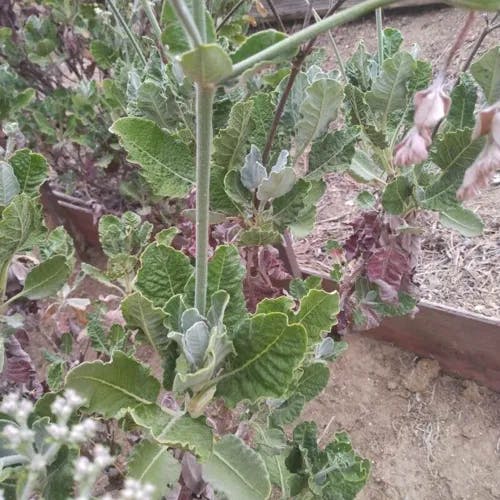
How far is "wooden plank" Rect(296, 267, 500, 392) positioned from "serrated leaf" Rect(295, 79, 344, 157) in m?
0.74

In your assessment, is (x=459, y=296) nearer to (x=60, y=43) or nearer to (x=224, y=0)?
(x=224, y=0)

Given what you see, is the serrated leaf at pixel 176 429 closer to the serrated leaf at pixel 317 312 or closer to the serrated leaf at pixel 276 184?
Result: the serrated leaf at pixel 317 312

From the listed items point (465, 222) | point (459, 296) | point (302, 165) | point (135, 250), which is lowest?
point (459, 296)

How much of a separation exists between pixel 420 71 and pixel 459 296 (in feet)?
2.87

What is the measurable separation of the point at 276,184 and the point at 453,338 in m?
0.90

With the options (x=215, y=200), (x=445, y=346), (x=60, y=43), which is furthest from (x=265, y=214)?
(x=60, y=43)

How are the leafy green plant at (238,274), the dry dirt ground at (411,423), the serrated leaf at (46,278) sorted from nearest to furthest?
1. the leafy green plant at (238,274)
2. the serrated leaf at (46,278)
3. the dry dirt ground at (411,423)

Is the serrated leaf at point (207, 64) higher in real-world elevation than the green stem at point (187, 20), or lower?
lower

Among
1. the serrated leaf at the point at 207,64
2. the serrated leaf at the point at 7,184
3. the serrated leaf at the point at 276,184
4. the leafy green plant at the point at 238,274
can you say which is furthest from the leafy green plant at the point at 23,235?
the serrated leaf at the point at 207,64

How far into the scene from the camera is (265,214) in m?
1.00

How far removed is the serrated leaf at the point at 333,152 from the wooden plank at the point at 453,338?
2.24 feet

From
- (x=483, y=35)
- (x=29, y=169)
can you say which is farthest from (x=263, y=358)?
(x=483, y=35)

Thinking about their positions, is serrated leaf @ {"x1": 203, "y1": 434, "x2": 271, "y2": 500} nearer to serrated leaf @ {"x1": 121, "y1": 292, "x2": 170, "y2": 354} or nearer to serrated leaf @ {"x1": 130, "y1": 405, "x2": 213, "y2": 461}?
serrated leaf @ {"x1": 130, "y1": 405, "x2": 213, "y2": 461}

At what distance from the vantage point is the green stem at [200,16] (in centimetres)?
53
